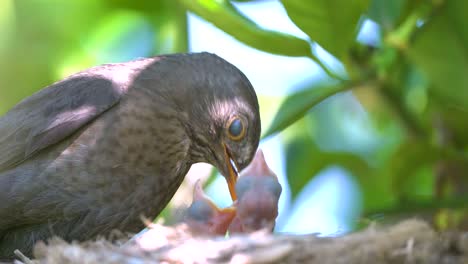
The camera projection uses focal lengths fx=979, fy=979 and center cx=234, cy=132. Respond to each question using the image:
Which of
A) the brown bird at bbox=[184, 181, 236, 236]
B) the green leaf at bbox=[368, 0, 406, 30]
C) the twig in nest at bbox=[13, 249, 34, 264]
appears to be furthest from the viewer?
the green leaf at bbox=[368, 0, 406, 30]

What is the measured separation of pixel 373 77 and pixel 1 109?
6.13 feet

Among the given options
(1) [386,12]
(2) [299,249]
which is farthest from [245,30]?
(2) [299,249]

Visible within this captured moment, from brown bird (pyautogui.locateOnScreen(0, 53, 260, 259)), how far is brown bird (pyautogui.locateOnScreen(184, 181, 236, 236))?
0.27 m

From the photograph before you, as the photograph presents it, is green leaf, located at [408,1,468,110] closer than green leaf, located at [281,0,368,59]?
No

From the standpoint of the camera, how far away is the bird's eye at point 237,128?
3.56 m

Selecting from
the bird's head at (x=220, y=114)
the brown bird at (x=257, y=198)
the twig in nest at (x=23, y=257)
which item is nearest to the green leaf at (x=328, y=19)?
the bird's head at (x=220, y=114)

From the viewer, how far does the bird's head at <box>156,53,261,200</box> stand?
11.7 ft

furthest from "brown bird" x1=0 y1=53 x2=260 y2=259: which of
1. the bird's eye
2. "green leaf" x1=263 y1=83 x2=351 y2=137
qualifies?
"green leaf" x1=263 y1=83 x2=351 y2=137

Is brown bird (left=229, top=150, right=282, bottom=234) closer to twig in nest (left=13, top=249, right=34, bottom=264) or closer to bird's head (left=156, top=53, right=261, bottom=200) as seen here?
bird's head (left=156, top=53, right=261, bottom=200)

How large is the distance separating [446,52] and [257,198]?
3.44 ft

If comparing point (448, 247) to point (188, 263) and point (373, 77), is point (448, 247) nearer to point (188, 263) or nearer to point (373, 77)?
point (188, 263)

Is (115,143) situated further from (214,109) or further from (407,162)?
(407,162)

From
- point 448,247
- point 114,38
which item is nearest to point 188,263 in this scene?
point 448,247

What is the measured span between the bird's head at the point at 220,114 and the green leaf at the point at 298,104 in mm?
109
